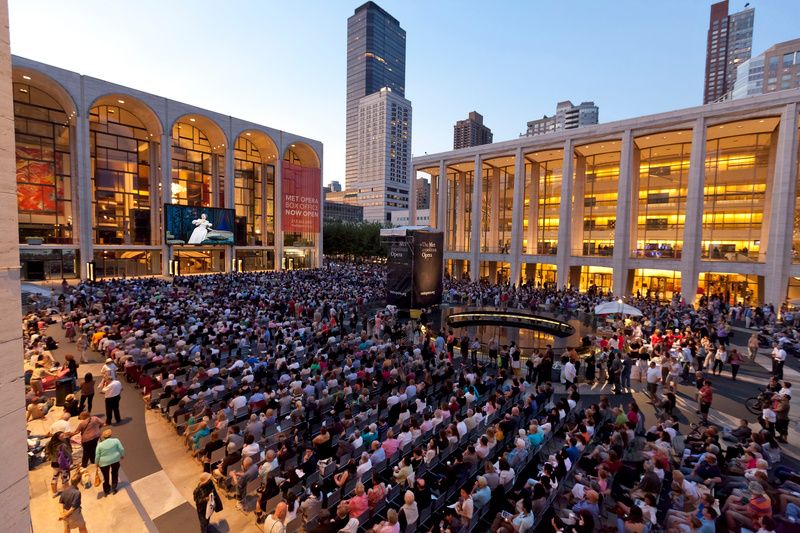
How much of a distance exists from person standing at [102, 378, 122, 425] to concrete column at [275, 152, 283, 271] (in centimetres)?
4343

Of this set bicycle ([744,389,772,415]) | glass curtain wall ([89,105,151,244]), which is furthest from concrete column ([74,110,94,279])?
bicycle ([744,389,772,415])

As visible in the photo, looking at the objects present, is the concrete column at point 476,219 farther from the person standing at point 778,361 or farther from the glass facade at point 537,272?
the person standing at point 778,361

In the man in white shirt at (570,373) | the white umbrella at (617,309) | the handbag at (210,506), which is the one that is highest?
the white umbrella at (617,309)

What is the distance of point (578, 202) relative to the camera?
4116cm

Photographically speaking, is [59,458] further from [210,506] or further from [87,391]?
[210,506]

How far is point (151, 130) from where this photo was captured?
41.3m

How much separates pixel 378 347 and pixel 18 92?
1700 inches

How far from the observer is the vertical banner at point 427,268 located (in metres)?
22.9

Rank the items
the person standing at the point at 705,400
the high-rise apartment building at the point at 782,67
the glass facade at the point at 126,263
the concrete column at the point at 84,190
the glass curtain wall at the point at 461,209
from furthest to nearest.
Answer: the high-rise apartment building at the point at 782,67 < the glass curtain wall at the point at 461,209 < the glass facade at the point at 126,263 < the concrete column at the point at 84,190 < the person standing at the point at 705,400

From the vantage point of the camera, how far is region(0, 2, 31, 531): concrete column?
3.35 m

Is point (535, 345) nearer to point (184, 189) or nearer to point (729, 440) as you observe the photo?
point (729, 440)

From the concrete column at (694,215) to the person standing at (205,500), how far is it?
36.4 meters

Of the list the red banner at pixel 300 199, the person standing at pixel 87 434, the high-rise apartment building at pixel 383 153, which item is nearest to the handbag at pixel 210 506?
the person standing at pixel 87 434

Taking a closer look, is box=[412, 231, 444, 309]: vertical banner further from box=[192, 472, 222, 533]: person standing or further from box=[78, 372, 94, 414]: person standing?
box=[192, 472, 222, 533]: person standing
